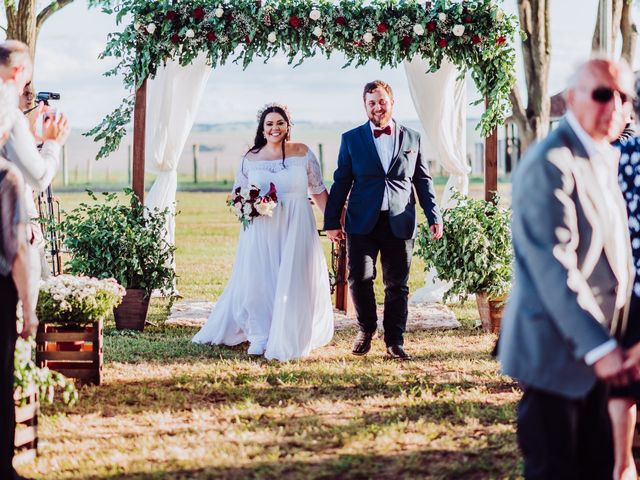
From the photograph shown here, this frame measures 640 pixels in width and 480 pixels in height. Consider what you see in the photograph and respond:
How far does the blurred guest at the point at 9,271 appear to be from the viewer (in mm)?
3746

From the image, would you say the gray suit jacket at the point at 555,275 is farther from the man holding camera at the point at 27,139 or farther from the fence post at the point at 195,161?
the fence post at the point at 195,161

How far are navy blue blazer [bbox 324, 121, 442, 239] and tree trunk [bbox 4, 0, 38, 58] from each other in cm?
832

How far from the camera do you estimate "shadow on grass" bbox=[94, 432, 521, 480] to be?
4391 mm

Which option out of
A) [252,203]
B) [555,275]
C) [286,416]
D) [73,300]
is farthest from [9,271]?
[252,203]

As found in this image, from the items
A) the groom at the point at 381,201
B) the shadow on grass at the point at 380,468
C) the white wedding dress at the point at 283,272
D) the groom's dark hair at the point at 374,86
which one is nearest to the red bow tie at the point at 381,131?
the groom at the point at 381,201

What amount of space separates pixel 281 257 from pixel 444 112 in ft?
10.3

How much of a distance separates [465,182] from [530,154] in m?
7.14

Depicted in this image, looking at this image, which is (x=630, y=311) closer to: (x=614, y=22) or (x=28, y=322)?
(x=28, y=322)

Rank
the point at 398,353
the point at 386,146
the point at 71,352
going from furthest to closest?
the point at 398,353, the point at 386,146, the point at 71,352

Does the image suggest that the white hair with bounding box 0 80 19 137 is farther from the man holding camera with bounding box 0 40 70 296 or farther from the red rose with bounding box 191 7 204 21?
the red rose with bounding box 191 7 204 21

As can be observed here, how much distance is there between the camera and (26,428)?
182 inches

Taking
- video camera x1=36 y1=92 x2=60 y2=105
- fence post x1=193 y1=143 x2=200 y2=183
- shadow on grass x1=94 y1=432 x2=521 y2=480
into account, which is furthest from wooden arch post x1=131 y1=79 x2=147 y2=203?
fence post x1=193 y1=143 x2=200 y2=183

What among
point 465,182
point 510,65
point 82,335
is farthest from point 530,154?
point 465,182

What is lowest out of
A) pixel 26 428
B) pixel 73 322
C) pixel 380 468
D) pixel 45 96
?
pixel 380 468
